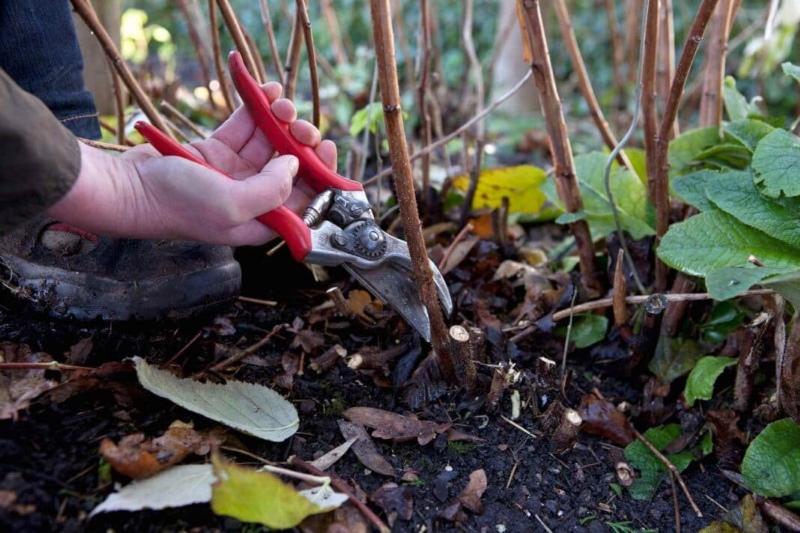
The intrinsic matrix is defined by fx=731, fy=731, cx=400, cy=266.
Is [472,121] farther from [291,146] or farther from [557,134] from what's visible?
[291,146]

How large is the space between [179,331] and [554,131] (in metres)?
0.83

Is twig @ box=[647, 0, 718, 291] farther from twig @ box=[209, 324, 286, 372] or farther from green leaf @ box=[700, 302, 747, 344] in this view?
twig @ box=[209, 324, 286, 372]

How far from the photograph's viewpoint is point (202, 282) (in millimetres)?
1251

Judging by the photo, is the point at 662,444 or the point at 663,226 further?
the point at 663,226

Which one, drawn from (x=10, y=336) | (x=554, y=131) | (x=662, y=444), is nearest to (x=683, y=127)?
(x=554, y=131)

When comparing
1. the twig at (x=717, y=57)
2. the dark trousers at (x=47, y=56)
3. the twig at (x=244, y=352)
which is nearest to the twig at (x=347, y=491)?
the twig at (x=244, y=352)

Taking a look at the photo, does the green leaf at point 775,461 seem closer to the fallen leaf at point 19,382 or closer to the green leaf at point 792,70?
the green leaf at point 792,70

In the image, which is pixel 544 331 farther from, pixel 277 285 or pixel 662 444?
pixel 277 285

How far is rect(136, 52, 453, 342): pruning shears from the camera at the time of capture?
1.13m

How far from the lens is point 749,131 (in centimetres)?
147

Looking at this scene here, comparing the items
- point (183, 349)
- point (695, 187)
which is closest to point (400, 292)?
point (183, 349)

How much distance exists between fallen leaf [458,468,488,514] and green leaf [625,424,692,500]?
10.5 inches

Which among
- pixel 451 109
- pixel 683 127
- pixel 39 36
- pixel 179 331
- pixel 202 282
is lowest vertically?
pixel 683 127

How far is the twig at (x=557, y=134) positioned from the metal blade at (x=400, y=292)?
0.48 metres
